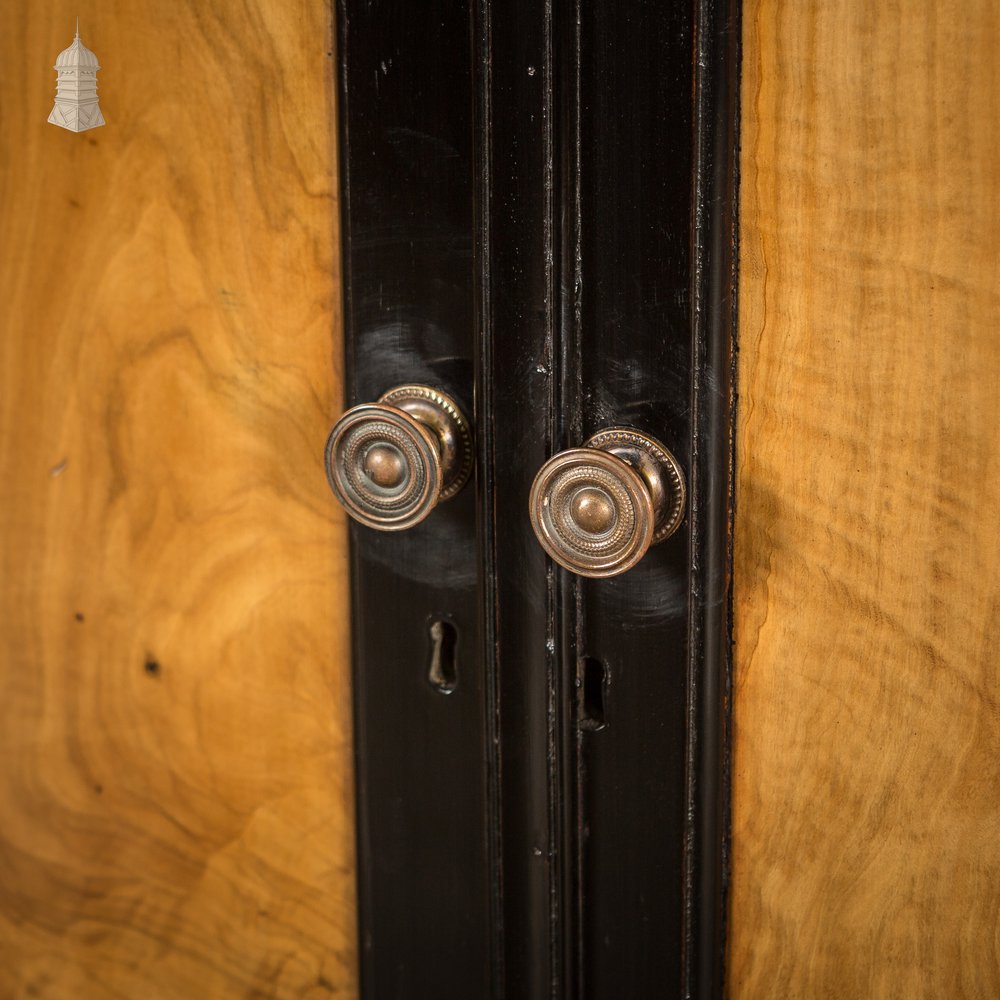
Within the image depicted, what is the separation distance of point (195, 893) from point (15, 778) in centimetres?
16

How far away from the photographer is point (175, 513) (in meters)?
0.69

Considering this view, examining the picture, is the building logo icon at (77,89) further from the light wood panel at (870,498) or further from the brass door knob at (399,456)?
the light wood panel at (870,498)

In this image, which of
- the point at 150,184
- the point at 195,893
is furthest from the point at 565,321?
the point at 195,893

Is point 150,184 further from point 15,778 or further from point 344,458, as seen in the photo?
point 15,778

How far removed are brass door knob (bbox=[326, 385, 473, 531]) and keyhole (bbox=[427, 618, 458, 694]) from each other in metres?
0.08

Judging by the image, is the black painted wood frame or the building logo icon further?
the building logo icon

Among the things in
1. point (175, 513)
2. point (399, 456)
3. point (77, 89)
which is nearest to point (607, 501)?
point (399, 456)

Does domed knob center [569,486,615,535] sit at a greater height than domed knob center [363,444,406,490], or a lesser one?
lesser

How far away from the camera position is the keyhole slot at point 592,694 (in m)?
0.58

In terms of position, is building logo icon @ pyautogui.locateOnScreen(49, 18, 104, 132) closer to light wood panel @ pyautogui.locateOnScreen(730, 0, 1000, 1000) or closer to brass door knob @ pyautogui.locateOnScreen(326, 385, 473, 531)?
brass door knob @ pyautogui.locateOnScreen(326, 385, 473, 531)

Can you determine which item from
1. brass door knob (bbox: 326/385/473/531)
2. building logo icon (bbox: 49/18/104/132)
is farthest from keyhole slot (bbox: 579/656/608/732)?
building logo icon (bbox: 49/18/104/132)

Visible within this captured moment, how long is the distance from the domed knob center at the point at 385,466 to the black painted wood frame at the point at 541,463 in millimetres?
49

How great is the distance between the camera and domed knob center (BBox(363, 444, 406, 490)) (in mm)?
566

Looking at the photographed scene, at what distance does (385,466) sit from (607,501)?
123 mm
